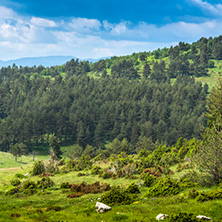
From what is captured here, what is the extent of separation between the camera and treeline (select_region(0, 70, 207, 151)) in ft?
453

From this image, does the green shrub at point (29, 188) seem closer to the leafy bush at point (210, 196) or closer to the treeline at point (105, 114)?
the leafy bush at point (210, 196)

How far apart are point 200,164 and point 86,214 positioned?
12.5 m

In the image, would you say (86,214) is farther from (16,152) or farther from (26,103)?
(26,103)

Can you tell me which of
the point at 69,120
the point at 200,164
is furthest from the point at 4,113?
the point at 200,164

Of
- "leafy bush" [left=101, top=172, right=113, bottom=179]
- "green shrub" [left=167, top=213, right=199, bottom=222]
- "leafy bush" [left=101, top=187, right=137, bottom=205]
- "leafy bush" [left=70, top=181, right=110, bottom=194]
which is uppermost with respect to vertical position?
"green shrub" [left=167, top=213, right=199, bottom=222]

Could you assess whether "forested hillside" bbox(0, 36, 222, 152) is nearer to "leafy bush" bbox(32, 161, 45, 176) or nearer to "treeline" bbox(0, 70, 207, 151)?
"treeline" bbox(0, 70, 207, 151)

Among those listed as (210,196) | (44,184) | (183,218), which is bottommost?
(44,184)

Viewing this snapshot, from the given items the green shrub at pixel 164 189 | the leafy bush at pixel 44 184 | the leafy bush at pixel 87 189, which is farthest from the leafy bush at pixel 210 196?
the leafy bush at pixel 44 184

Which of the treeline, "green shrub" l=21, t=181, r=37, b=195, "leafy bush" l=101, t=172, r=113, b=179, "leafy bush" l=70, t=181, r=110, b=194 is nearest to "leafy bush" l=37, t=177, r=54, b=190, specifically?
"green shrub" l=21, t=181, r=37, b=195

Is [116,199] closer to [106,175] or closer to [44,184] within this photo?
[44,184]

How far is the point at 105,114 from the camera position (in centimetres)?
15538

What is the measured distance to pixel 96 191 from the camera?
28031mm

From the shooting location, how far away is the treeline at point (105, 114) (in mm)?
138000

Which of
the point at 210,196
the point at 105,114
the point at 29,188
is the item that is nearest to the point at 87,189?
the point at 29,188
